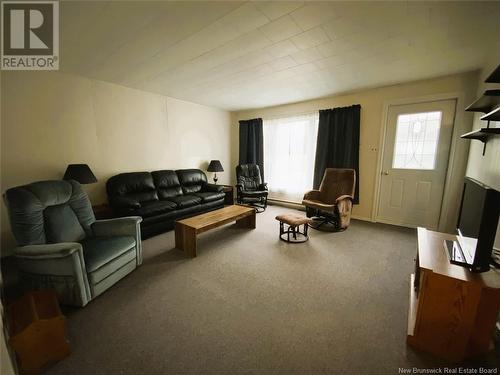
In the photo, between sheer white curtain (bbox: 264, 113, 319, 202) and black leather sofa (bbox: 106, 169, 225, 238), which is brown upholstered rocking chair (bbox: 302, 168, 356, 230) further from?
black leather sofa (bbox: 106, 169, 225, 238)

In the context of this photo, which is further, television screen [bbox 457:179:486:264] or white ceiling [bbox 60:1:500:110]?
white ceiling [bbox 60:1:500:110]

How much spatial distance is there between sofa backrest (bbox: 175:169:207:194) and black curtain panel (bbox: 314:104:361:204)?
8.20 feet

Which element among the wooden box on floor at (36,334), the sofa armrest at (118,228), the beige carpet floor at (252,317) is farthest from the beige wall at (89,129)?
the wooden box on floor at (36,334)

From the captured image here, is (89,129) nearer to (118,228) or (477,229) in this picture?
(118,228)

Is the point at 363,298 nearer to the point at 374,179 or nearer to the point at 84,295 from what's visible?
the point at 84,295

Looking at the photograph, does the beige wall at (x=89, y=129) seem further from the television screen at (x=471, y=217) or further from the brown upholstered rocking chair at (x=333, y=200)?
the television screen at (x=471, y=217)

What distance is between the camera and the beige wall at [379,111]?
291 centimetres

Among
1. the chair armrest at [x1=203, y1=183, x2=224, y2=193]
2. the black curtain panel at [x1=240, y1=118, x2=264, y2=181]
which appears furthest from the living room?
the black curtain panel at [x1=240, y1=118, x2=264, y2=181]

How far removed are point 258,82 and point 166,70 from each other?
4.52 ft

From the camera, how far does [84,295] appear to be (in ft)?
5.29

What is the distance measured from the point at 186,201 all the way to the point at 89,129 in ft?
5.98

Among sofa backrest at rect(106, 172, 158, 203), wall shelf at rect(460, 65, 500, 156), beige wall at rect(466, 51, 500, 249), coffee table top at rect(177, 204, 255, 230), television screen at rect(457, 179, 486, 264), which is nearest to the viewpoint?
television screen at rect(457, 179, 486, 264)

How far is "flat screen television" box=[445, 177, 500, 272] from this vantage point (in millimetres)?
1125

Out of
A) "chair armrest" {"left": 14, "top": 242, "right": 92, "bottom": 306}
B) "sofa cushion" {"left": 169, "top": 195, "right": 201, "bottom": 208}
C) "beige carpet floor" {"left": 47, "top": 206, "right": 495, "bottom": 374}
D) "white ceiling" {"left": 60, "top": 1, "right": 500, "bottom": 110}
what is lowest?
"beige carpet floor" {"left": 47, "top": 206, "right": 495, "bottom": 374}
